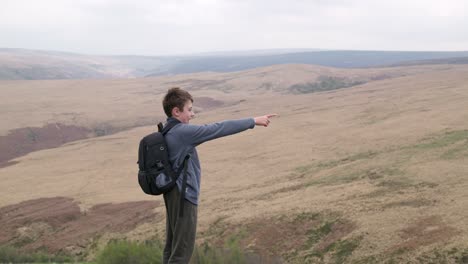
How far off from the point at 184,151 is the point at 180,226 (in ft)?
2.53

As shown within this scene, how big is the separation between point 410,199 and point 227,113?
50028 millimetres

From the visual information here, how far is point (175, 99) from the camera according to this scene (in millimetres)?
5340

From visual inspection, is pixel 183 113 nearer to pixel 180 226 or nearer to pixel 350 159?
pixel 180 226

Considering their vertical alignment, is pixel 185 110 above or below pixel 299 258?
above

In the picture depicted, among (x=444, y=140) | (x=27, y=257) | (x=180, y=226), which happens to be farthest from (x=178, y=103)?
(x=444, y=140)

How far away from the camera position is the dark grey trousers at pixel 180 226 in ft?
17.5

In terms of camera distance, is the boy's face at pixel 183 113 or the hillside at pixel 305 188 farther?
the hillside at pixel 305 188

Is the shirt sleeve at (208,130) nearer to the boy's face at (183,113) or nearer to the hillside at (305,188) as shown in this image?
the boy's face at (183,113)

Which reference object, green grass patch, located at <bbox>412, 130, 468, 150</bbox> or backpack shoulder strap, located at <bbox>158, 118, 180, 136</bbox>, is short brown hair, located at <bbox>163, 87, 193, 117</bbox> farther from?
green grass patch, located at <bbox>412, 130, 468, 150</bbox>

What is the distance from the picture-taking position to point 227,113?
2584 inches

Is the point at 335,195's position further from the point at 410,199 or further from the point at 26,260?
the point at 26,260

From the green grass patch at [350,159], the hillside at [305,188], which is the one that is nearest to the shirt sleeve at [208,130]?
the hillside at [305,188]

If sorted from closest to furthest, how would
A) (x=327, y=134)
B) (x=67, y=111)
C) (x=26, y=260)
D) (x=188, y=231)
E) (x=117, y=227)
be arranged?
(x=188, y=231), (x=26, y=260), (x=117, y=227), (x=327, y=134), (x=67, y=111)

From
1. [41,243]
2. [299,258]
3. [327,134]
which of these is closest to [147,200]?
[41,243]
